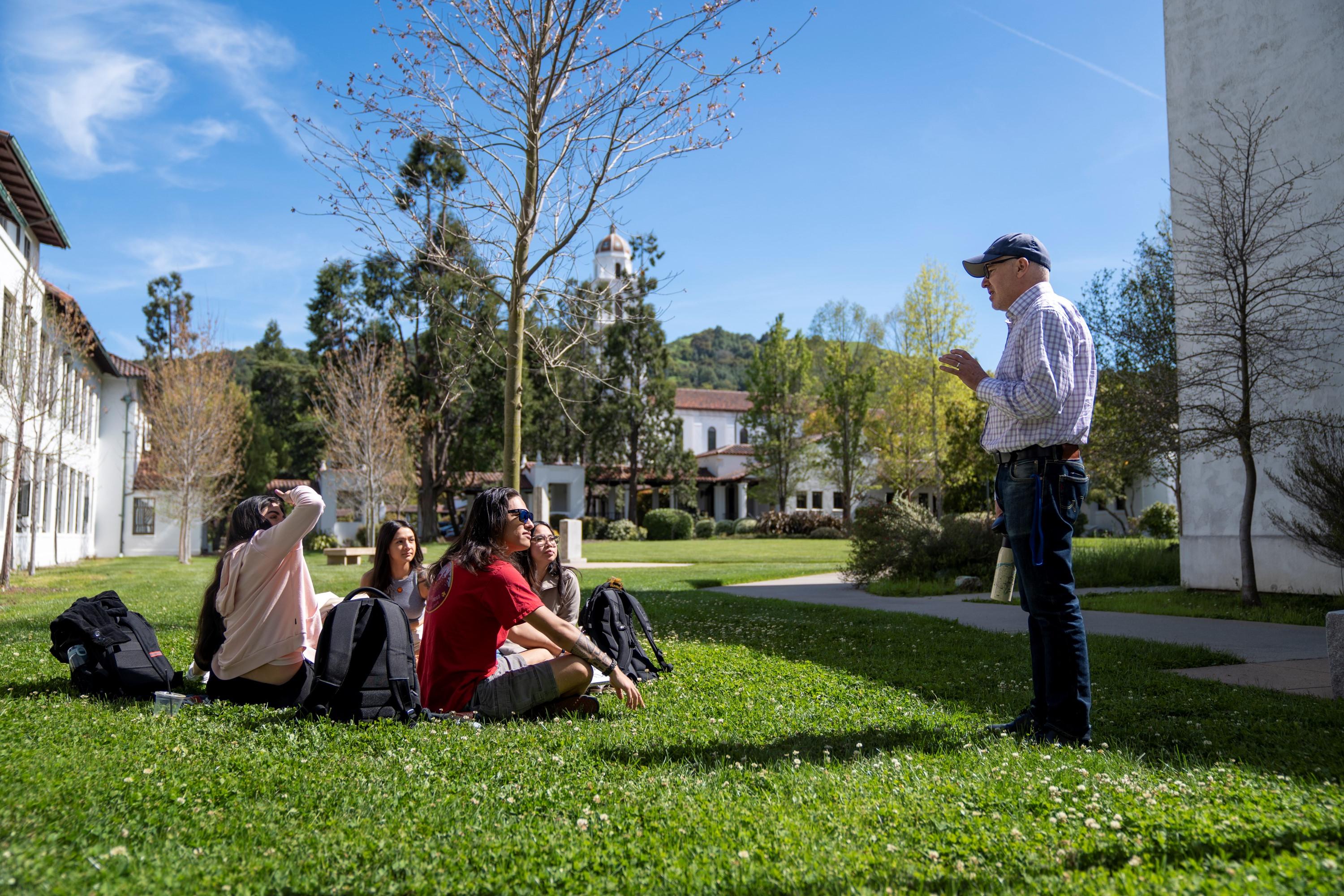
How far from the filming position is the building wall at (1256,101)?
1134cm

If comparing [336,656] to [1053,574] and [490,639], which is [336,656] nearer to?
[490,639]

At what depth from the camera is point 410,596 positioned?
6.47 meters

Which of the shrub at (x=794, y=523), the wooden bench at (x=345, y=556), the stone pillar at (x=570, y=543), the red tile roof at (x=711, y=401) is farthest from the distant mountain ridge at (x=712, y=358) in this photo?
the stone pillar at (x=570, y=543)

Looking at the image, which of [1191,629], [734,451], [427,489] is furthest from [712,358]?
[1191,629]

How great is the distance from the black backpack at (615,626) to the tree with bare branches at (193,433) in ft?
83.7

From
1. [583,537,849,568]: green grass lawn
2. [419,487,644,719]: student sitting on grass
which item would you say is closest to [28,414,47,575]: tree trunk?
[583,537,849,568]: green grass lawn

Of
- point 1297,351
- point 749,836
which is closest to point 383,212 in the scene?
point 749,836

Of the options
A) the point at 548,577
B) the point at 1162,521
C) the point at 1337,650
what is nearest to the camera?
the point at 1337,650

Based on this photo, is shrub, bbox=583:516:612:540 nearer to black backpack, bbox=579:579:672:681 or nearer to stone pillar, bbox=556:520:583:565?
stone pillar, bbox=556:520:583:565

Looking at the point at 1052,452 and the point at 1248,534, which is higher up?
the point at 1052,452

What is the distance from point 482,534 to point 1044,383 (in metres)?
2.82

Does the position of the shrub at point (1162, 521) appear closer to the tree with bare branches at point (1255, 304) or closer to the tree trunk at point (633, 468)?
the tree trunk at point (633, 468)

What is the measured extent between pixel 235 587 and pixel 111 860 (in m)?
2.52

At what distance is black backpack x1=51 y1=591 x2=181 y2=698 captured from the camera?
552 cm
